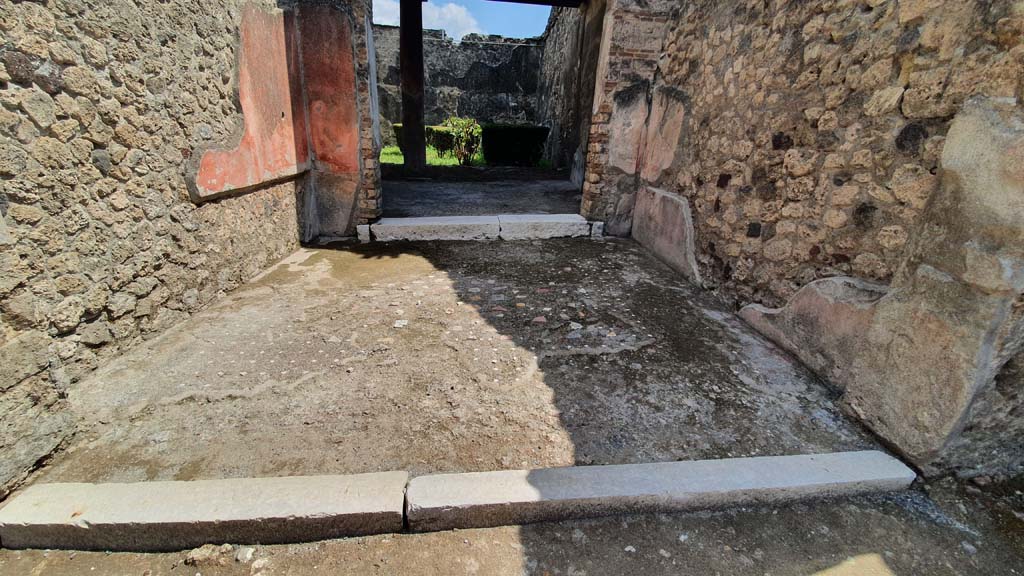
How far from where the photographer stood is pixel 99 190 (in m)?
2.08

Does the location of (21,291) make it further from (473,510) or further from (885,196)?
(885,196)

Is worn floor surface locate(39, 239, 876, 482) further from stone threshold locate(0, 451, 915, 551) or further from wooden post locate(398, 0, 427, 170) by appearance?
wooden post locate(398, 0, 427, 170)

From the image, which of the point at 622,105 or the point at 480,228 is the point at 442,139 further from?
the point at 622,105

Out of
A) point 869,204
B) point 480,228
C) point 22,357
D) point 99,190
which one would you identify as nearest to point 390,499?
point 22,357

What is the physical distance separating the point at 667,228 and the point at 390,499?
3360 millimetres

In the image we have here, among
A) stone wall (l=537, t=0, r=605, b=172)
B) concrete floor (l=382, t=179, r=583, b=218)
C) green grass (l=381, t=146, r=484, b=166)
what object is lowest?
concrete floor (l=382, t=179, r=583, b=218)

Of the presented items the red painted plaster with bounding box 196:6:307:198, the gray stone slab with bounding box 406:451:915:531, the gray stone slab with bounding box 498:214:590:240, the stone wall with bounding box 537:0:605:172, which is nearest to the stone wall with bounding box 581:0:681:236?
the gray stone slab with bounding box 498:214:590:240

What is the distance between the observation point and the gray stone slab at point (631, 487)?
1525mm

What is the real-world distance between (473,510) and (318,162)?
3857 millimetres

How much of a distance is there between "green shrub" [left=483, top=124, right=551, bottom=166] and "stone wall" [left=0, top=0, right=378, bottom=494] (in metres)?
6.09

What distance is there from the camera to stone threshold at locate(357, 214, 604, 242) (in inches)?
176

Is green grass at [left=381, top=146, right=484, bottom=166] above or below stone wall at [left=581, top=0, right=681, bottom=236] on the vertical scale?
below

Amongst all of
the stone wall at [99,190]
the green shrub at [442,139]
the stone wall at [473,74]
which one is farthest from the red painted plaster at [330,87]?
the stone wall at [473,74]

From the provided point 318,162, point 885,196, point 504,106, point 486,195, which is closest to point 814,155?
point 885,196
